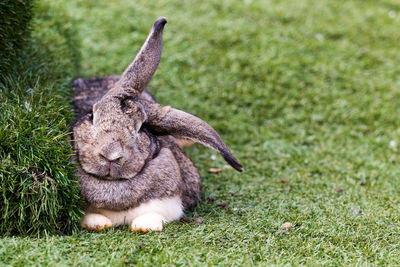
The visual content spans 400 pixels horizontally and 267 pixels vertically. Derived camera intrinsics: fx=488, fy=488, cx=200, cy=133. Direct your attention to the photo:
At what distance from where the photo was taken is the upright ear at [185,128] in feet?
13.3

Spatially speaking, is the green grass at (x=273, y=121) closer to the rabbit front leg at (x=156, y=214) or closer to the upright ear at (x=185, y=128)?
the rabbit front leg at (x=156, y=214)

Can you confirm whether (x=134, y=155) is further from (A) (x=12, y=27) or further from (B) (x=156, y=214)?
(A) (x=12, y=27)

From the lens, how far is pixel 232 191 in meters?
5.05

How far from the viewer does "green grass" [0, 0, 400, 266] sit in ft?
11.8

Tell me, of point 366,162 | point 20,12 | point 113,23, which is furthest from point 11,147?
point 113,23

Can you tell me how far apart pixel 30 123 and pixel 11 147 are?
0.29 metres

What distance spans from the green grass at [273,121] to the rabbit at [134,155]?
198mm

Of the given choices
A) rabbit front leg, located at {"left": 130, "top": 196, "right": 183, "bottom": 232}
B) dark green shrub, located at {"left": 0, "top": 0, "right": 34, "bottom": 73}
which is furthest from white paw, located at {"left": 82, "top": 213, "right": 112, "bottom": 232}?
dark green shrub, located at {"left": 0, "top": 0, "right": 34, "bottom": 73}

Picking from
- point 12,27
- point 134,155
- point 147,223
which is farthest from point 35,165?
point 12,27

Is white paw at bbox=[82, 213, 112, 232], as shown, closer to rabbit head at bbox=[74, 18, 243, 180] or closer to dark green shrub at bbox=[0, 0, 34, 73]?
rabbit head at bbox=[74, 18, 243, 180]

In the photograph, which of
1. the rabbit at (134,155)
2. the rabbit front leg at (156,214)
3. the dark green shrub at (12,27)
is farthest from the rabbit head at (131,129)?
the dark green shrub at (12,27)

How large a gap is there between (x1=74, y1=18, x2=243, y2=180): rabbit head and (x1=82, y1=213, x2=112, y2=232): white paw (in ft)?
1.17

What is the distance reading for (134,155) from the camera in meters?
3.90

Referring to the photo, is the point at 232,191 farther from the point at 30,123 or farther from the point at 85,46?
the point at 85,46
